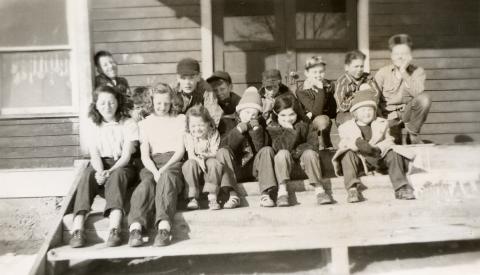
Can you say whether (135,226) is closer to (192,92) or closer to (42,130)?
(192,92)

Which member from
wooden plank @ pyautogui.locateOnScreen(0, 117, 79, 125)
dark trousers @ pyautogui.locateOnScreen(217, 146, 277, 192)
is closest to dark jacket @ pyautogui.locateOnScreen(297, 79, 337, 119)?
dark trousers @ pyautogui.locateOnScreen(217, 146, 277, 192)

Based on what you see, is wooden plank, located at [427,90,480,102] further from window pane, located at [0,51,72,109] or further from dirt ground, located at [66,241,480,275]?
window pane, located at [0,51,72,109]

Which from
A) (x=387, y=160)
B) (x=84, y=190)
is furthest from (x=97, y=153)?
(x=387, y=160)

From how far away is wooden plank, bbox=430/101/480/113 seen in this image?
645 cm

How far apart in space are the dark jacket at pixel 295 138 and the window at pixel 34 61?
119 inches

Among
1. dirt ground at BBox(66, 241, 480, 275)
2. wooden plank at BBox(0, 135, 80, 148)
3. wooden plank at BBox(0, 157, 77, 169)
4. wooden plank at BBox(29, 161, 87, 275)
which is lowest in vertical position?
dirt ground at BBox(66, 241, 480, 275)

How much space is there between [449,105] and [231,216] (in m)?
4.09

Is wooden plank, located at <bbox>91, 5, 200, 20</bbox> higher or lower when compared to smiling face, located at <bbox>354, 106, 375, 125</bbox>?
higher

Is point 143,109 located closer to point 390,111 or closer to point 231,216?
point 231,216

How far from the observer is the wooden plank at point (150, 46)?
625 centimetres

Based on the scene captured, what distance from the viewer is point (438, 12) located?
6.41m

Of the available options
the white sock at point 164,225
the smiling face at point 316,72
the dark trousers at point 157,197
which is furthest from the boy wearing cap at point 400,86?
the white sock at point 164,225

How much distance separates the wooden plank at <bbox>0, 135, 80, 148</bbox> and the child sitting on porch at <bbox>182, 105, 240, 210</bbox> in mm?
2449

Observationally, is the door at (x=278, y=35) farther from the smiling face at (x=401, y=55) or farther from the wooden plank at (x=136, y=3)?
the smiling face at (x=401, y=55)
